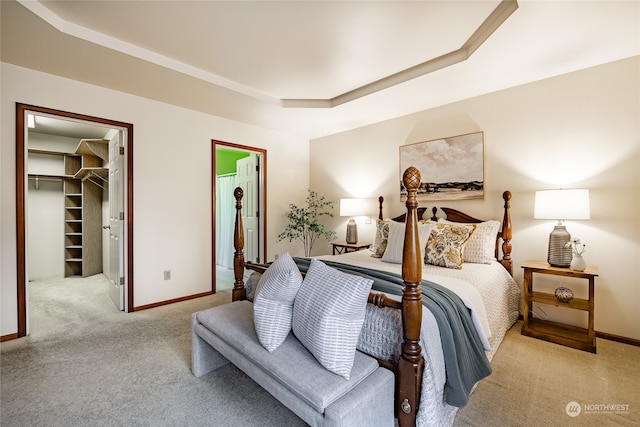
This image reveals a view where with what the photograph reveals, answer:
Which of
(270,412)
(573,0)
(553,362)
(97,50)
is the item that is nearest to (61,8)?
(97,50)

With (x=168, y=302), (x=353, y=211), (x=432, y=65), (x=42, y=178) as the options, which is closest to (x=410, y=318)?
(x=432, y=65)

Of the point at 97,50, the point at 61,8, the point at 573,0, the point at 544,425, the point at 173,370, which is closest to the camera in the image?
the point at 544,425

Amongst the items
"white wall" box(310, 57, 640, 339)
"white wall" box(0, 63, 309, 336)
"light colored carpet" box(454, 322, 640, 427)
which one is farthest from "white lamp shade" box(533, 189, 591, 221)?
"white wall" box(0, 63, 309, 336)

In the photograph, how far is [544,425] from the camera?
154cm

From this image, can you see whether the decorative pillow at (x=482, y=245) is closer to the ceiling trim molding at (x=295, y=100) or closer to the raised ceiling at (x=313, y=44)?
the raised ceiling at (x=313, y=44)

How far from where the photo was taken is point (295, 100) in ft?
11.9

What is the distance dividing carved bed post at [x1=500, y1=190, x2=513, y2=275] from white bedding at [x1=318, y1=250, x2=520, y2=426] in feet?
0.49

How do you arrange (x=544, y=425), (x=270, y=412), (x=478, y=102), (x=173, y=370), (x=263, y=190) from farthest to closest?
1. (x=263, y=190)
2. (x=478, y=102)
3. (x=173, y=370)
4. (x=270, y=412)
5. (x=544, y=425)

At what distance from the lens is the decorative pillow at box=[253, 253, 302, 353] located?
58.6 inches

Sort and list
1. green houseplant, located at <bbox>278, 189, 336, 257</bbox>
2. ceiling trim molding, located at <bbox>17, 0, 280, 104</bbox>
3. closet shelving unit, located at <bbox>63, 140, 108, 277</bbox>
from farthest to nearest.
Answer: closet shelving unit, located at <bbox>63, 140, 108, 277</bbox> → green houseplant, located at <bbox>278, 189, 336, 257</bbox> → ceiling trim molding, located at <bbox>17, 0, 280, 104</bbox>

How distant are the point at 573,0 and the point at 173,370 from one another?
357cm

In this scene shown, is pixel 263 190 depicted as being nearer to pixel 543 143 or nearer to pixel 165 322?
pixel 165 322

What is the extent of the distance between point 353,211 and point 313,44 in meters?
2.21

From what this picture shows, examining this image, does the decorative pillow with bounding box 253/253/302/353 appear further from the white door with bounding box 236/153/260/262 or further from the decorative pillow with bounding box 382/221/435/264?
the white door with bounding box 236/153/260/262
